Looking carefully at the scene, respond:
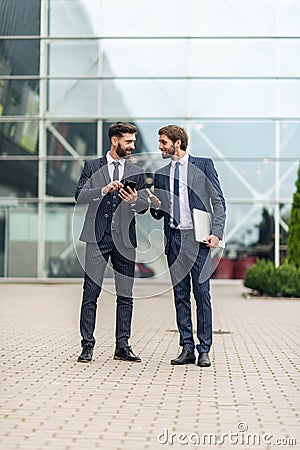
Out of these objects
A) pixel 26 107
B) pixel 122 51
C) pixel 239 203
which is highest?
pixel 122 51

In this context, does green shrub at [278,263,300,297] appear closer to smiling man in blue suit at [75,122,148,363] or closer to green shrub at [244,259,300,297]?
green shrub at [244,259,300,297]

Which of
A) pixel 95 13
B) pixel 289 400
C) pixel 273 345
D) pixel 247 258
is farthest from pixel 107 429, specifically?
pixel 95 13

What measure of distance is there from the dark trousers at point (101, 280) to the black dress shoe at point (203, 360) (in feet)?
2.35

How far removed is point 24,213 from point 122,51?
214 inches

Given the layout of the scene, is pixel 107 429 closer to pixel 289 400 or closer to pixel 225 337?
pixel 289 400

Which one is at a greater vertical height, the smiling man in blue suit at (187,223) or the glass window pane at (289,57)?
the glass window pane at (289,57)

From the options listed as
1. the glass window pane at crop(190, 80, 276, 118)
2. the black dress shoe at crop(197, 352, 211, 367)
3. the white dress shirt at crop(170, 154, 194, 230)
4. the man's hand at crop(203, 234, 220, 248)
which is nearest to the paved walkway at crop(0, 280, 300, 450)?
the black dress shoe at crop(197, 352, 211, 367)

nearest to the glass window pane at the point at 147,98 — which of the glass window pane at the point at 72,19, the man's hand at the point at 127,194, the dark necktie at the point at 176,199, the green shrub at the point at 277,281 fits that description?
the glass window pane at the point at 72,19

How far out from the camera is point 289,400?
648 cm

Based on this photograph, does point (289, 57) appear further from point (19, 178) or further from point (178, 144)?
point (178, 144)

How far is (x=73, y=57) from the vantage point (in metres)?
27.7

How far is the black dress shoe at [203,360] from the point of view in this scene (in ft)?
26.9

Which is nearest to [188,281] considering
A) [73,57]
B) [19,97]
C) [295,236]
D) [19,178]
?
[295,236]

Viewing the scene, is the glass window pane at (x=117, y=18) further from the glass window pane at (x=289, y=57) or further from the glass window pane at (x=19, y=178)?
the glass window pane at (x=19, y=178)
